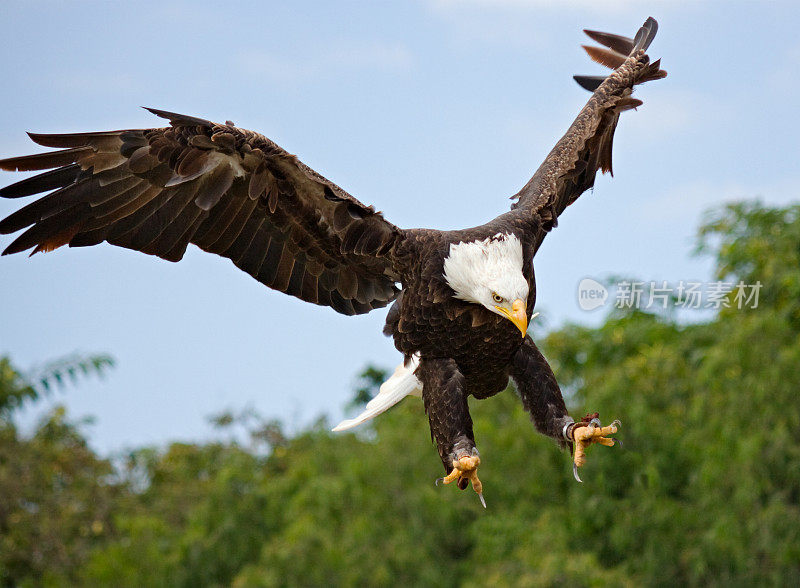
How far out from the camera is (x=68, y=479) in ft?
48.0

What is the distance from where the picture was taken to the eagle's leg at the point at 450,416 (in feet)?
13.5

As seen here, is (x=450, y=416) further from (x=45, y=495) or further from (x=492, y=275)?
(x=45, y=495)

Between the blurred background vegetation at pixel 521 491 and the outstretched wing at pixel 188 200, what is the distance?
7903 mm

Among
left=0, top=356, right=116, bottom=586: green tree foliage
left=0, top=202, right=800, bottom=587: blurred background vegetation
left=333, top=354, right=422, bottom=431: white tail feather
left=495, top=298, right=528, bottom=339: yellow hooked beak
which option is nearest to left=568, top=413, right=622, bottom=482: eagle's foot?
left=495, top=298, right=528, bottom=339: yellow hooked beak

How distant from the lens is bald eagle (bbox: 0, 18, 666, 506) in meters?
4.14

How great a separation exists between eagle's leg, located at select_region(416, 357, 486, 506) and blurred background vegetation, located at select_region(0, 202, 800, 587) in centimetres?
770

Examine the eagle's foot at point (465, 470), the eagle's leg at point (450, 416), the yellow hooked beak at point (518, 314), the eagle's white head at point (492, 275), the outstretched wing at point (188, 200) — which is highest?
the outstretched wing at point (188, 200)

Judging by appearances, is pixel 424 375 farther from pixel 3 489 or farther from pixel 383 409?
pixel 3 489

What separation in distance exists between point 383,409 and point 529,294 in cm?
112

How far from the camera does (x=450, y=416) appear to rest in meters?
4.24

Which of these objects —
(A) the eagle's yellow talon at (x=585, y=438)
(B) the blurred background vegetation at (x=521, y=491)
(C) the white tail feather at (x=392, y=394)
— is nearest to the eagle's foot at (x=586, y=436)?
(A) the eagle's yellow talon at (x=585, y=438)

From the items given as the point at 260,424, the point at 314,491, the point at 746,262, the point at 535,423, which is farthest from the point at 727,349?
the point at 535,423

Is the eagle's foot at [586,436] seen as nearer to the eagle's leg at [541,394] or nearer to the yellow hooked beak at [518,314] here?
the eagle's leg at [541,394]

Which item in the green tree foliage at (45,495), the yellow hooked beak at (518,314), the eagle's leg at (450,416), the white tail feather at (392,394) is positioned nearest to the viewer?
the yellow hooked beak at (518,314)
